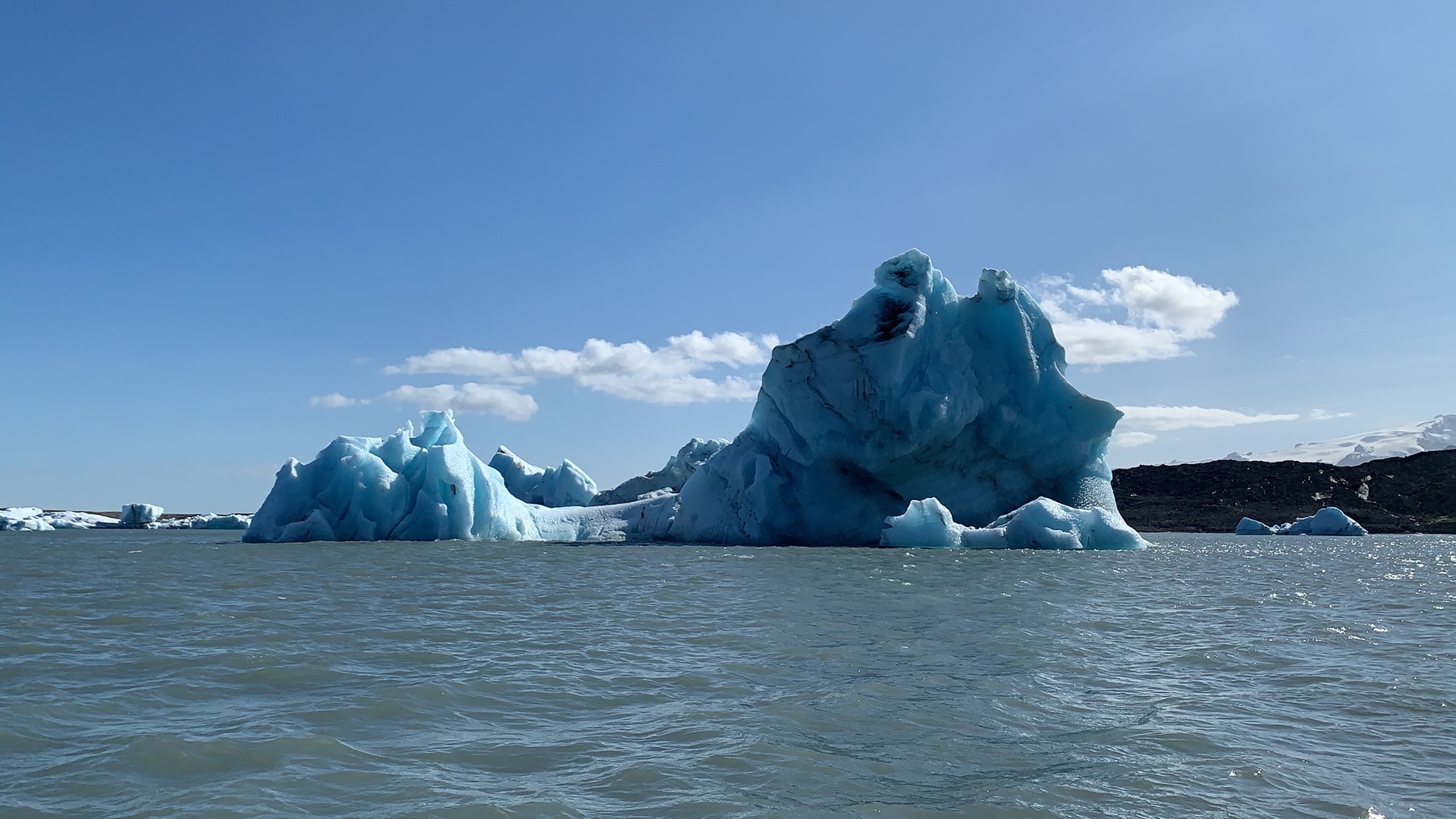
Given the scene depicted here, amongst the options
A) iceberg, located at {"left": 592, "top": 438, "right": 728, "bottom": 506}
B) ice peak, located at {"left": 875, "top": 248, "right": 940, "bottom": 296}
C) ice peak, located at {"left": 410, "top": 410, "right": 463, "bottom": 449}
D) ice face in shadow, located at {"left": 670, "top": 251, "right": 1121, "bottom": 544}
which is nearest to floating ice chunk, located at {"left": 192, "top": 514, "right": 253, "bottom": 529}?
iceberg, located at {"left": 592, "top": 438, "right": 728, "bottom": 506}

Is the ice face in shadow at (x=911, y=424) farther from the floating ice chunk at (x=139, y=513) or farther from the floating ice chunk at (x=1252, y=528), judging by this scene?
the floating ice chunk at (x=139, y=513)

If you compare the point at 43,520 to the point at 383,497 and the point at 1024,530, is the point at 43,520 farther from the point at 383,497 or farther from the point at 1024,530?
the point at 1024,530

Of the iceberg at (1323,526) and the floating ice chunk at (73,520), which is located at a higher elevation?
the floating ice chunk at (73,520)

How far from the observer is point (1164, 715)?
4812 mm

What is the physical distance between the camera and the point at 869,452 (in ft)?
70.9

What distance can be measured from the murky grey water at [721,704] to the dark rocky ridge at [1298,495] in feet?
136

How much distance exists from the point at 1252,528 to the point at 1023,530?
82.6 ft

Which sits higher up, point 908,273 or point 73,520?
point 908,273

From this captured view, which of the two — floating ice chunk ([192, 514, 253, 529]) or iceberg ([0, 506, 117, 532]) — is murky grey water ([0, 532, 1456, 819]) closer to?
floating ice chunk ([192, 514, 253, 529])

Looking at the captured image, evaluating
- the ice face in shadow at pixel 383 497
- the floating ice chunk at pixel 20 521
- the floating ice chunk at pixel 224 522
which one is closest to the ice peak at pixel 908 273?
the ice face in shadow at pixel 383 497

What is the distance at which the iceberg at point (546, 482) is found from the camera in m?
36.5

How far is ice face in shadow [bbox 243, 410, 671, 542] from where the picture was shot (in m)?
22.2

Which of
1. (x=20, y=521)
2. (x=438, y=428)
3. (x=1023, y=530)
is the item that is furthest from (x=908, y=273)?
(x=20, y=521)

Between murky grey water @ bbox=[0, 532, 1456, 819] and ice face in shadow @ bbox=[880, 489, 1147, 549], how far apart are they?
352 inches
